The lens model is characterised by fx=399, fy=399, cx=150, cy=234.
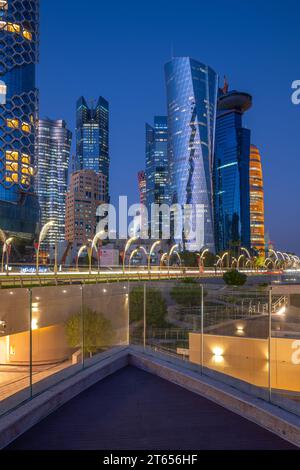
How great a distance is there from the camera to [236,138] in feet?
552

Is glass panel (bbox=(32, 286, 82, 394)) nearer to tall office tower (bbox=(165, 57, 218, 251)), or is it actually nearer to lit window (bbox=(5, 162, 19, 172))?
Result: lit window (bbox=(5, 162, 19, 172))

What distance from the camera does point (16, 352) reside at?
9414 mm

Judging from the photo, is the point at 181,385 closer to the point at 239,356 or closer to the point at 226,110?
the point at 239,356

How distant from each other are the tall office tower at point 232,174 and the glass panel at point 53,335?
154 m

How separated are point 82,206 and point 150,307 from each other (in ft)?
505

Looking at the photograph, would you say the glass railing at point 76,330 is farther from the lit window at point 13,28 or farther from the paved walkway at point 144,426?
the lit window at point 13,28

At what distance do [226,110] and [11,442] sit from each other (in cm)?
18443

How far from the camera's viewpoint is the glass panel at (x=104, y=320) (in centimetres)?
720

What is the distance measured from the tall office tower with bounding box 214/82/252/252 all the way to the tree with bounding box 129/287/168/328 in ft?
508

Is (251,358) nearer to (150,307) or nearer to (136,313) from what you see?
(150,307)

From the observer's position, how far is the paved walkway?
401 centimetres

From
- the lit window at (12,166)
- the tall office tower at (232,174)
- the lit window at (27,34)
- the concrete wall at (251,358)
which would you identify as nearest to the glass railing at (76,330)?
the concrete wall at (251,358)
